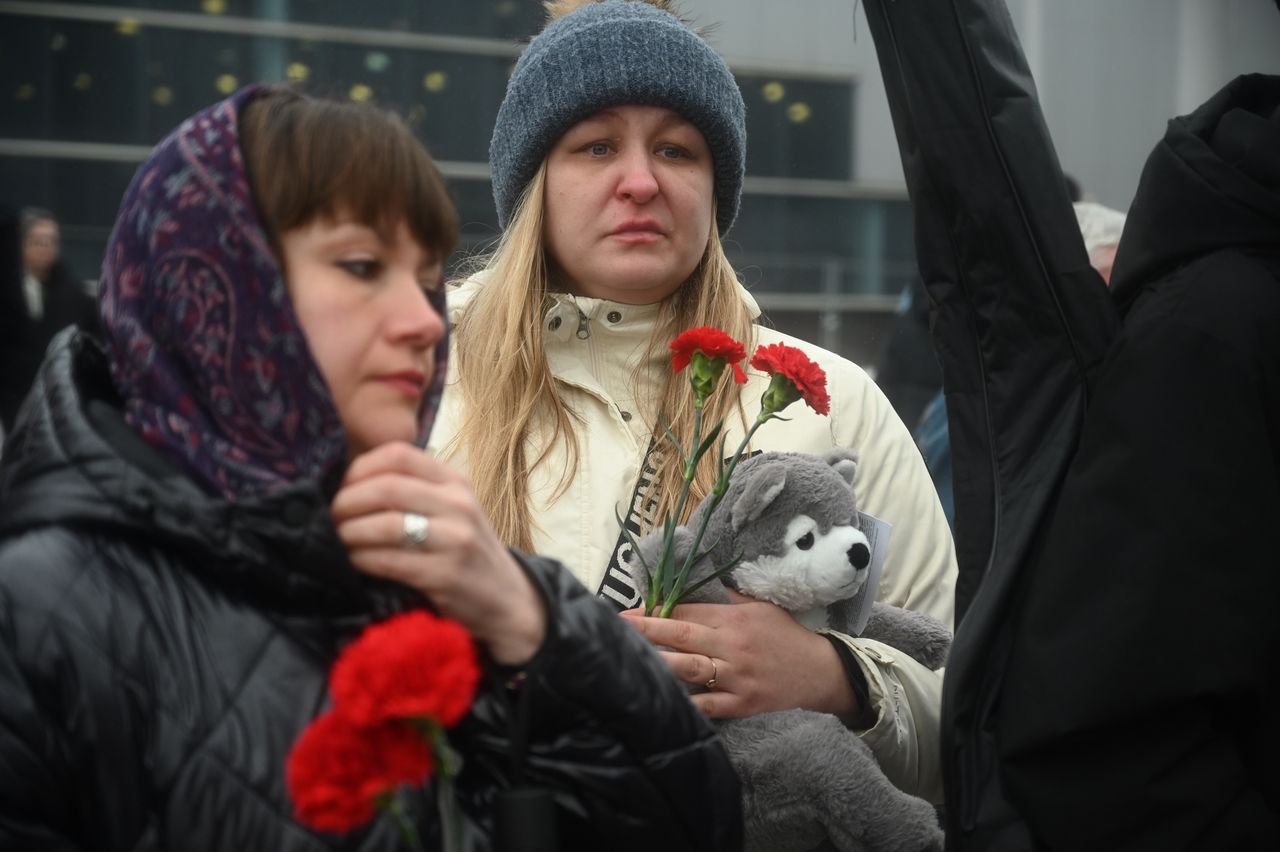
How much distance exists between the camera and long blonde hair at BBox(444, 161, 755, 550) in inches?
82.1

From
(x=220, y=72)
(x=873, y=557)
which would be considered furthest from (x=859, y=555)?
(x=220, y=72)

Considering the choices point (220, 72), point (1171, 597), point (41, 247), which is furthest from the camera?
point (41, 247)

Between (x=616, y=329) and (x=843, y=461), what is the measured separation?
19.0 inches

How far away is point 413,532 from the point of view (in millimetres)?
1208

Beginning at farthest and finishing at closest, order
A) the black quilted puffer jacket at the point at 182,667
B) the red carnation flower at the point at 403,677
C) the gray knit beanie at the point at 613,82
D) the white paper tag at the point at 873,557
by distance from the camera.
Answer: the gray knit beanie at the point at 613,82, the white paper tag at the point at 873,557, the black quilted puffer jacket at the point at 182,667, the red carnation flower at the point at 403,677

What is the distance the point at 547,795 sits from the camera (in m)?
1.17

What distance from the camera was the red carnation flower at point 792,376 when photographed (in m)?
1.78

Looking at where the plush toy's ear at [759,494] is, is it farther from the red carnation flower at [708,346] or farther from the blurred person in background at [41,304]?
the blurred person in background at [41,304]

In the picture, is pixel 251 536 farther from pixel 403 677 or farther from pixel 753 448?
pixel 753 448

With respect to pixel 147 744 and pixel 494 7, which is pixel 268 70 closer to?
pixel 494 7

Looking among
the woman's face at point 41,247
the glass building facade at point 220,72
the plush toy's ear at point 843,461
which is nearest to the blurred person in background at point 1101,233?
the glass building facade at point 220,72

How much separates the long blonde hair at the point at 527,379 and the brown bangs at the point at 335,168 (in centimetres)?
78

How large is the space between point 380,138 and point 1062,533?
0.78 m

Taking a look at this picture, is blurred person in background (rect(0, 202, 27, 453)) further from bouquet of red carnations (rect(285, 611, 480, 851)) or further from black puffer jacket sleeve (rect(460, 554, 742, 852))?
bouquet of red carnations (rect(285, 611, 480, 851))
